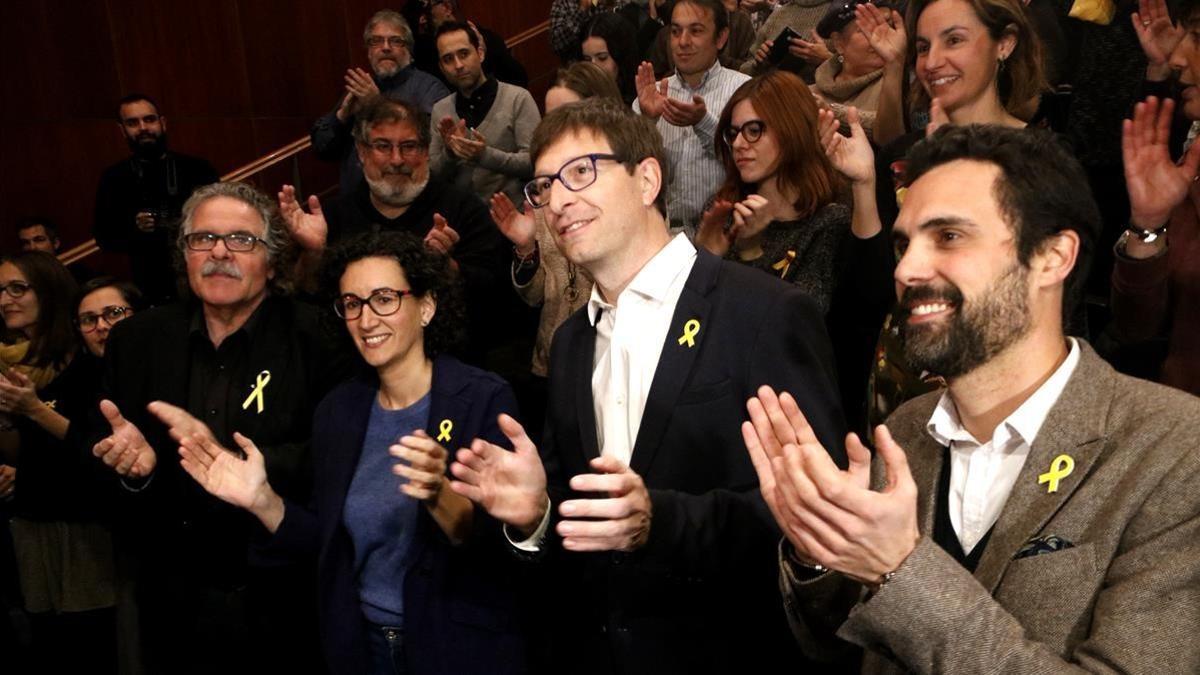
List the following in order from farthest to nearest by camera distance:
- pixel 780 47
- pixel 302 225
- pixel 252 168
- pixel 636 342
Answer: pixel 252 168 < pixel 780 47 < pixel 302 225 < pixel 636 342

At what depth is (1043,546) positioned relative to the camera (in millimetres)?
1464

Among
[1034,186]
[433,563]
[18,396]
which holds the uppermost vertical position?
[1034,186]

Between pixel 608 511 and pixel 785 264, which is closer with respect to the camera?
pixel 608 511

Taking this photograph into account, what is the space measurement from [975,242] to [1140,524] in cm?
45

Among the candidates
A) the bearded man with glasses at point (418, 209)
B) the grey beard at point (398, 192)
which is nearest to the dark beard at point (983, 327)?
the bearded man with glasses at point (418, 209)

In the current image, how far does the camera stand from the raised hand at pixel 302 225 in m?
3.62

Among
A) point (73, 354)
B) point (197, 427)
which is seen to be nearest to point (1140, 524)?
point (197, 427)

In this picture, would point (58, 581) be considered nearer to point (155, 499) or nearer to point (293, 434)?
point (155, 499)

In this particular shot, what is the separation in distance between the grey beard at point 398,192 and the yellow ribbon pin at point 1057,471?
290cm

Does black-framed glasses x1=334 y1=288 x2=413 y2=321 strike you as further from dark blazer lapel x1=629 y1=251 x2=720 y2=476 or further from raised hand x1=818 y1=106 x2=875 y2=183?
raised hand x1=818 y1=106 x2=875 y2=183

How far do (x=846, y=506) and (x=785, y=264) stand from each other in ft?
5.51

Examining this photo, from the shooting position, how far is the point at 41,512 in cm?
362

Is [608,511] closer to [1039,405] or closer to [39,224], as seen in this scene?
[1039,405]

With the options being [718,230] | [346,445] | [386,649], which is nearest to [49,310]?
[346,445]
